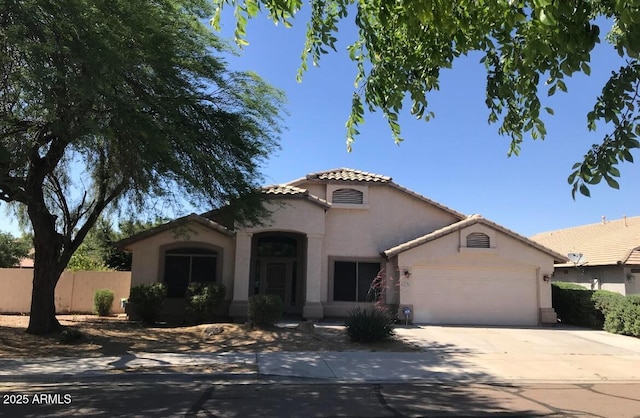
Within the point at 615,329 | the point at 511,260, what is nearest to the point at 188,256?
the point at 511,260

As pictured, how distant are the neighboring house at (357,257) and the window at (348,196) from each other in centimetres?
4

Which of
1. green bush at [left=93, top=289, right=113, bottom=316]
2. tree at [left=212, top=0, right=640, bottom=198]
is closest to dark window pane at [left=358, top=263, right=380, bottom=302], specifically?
green bush at [left=93, top=289, right=113, bottom=316]

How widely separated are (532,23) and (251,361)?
997cm

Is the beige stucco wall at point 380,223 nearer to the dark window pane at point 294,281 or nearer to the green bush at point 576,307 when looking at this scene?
the dark window pane at point 294,281

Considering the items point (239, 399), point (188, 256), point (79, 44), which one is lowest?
point (239, 399)

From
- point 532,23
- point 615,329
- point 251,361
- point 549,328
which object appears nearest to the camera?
point 532,23

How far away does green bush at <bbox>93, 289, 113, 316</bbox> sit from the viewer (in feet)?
67.8

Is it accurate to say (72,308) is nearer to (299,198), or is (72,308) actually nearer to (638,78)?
(299,198)

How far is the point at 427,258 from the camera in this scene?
19.7m

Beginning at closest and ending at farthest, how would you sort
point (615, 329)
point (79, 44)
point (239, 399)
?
1. point (239, 399)
2. point (79, 44)
3. point (615, 329)

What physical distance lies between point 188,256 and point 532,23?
17.6m

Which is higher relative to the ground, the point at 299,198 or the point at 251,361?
the point at 299,198

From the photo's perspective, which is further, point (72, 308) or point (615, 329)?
point (72, 308)

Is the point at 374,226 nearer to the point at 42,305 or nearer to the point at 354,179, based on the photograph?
the point at 354,179
